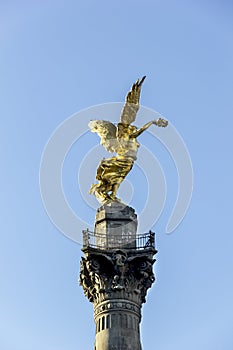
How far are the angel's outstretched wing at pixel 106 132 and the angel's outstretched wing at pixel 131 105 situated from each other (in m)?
1.00

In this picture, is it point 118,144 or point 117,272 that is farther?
point 118,144

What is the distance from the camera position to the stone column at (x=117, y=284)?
42281 millimetres

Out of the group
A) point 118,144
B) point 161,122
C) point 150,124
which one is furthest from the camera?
point 161,122

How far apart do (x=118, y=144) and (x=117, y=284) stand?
379 inches

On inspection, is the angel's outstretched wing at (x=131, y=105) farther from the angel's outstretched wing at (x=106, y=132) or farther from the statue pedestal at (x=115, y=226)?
the statue pedestal at (x=115, y=226)

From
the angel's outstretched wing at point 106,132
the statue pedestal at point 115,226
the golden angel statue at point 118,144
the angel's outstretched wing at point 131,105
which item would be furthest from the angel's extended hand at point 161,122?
the statue pedestal at point 115,226

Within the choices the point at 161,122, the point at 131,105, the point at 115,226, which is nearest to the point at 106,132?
the point at 131,105

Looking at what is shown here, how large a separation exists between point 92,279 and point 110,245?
2.16m

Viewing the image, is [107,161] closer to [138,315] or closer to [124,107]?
[124,107]

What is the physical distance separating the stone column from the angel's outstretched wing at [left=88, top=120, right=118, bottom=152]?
6.33 meters

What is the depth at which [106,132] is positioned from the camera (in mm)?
49875

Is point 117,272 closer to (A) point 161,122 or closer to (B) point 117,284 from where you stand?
(B) point 117,284

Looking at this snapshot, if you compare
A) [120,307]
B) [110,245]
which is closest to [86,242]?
[110,245]

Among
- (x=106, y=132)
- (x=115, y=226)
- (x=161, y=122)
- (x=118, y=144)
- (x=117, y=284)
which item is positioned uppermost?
(x=161, y=122)
